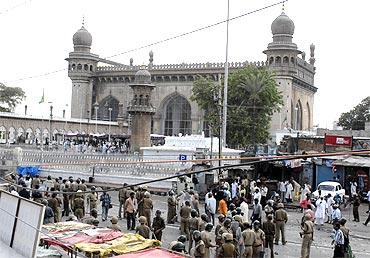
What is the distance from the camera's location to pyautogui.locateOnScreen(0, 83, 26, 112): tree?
5297 cm

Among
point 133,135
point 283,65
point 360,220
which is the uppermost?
point 283,65

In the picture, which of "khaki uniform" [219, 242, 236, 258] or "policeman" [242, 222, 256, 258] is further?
"policeman" [242, 222, 256, 258]

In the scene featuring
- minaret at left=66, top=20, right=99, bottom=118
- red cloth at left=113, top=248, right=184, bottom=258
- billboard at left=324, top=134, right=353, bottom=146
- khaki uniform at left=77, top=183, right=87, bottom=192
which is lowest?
red cloth at left=113, top=248, right=184, bottom=258

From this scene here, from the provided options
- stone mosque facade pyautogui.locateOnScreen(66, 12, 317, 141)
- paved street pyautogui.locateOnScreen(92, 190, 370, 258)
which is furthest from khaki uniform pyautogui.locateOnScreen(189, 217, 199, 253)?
stone mosque facade pyautogui.locateOnScreen(66, 12, 317, 141)

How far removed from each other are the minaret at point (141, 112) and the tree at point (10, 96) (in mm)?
22444

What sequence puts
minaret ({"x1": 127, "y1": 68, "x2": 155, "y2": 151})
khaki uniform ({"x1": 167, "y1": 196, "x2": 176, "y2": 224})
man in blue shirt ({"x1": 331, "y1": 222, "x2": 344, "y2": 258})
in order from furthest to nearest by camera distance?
1. minaret ({"x1": 127, "y1": 68, "x2": 155, "y2": 151})
2. khaki uniform ({"x1": 167, "y1": 196, "x2": 176, "y2": 224})
3. man in blue shirt ({"x1": 331, "y1": 222, "x2": 344, "y2": 258})

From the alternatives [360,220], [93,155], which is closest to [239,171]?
[360,220]

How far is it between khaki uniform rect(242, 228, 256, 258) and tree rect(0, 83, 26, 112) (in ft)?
156

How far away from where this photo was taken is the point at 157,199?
18.8 m

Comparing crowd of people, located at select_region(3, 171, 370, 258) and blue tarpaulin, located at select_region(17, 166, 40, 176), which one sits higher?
blue tarpaulin, located at select_region(17, 166, 40, 176)

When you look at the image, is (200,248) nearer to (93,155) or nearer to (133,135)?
(93,155)

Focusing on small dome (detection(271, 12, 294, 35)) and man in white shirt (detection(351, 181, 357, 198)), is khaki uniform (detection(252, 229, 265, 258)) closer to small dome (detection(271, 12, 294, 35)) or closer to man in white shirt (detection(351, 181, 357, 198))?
man in white shirt (detection(351, 181, 357, 198))

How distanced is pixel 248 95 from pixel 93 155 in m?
11.2

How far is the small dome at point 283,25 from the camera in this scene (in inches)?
1640
